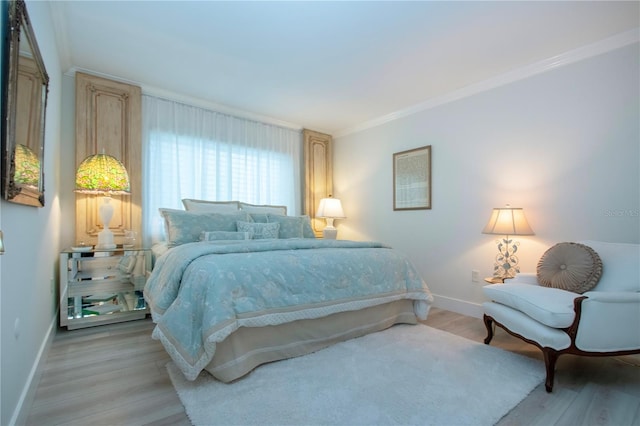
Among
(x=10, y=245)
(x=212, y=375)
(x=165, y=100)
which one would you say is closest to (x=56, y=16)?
(x=165, y=100)

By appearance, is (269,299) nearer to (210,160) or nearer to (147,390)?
(147,390)

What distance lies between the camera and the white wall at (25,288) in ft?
3.88

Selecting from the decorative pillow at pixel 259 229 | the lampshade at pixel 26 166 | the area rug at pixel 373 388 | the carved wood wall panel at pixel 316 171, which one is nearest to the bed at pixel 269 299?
the area rug at pixel 373 388

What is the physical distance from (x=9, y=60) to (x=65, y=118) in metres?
2.38

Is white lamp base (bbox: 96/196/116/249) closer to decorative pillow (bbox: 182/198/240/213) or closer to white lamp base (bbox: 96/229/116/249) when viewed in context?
white lamp base (bbox: 96/229/116/249)

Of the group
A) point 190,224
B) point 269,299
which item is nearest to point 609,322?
point 269,299

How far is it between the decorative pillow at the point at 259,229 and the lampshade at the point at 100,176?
117cm

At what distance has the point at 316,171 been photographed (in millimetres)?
4906

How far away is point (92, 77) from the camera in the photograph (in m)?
3.16

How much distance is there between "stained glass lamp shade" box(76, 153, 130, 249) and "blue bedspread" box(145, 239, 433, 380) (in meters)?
0.88

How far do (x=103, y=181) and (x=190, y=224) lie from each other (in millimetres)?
847

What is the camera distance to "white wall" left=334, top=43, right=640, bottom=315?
2412mm

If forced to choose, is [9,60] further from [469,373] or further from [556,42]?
[556,42]

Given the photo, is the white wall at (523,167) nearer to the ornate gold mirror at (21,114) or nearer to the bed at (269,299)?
the bed at (269,299)
